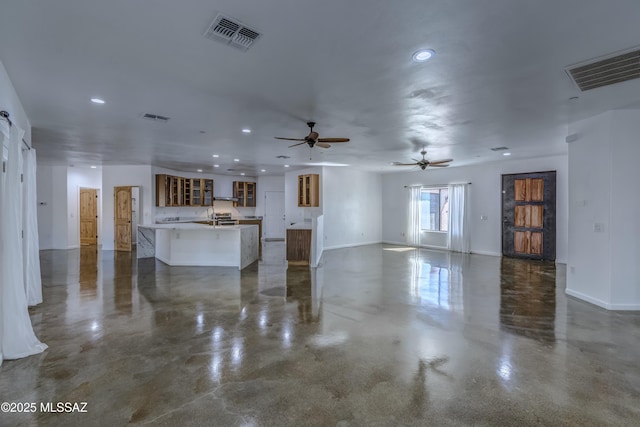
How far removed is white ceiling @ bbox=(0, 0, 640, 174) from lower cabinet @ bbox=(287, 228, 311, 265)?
2593 mm

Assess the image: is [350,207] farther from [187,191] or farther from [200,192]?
[187,191]

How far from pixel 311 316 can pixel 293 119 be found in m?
2.74

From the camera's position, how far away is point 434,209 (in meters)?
10.7

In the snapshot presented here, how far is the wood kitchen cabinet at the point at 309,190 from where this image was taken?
986cm

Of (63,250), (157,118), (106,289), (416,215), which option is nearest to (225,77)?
(157,118)

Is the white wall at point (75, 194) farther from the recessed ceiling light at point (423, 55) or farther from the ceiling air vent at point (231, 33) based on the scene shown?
the recessed ceiling light at point (423, 55)

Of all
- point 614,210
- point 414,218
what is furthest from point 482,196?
point 614,210

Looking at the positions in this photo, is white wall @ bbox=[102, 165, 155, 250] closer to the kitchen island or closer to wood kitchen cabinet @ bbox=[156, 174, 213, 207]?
wood kitchen cabinet @ bbox=[156, 174, 213, 207]

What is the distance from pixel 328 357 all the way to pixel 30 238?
429 centimetres

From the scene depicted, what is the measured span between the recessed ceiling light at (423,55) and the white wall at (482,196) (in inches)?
278

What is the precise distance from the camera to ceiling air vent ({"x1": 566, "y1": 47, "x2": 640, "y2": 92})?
2.74 m

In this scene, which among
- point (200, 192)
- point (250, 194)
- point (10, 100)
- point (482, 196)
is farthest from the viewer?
point (250, 194)

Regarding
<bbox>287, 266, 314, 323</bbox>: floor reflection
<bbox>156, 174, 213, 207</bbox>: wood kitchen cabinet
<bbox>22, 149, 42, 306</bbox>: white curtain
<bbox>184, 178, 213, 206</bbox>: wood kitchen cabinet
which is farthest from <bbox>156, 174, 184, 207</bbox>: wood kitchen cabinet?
<bbox>22, 149, 42, 306</bbox>: white curtain

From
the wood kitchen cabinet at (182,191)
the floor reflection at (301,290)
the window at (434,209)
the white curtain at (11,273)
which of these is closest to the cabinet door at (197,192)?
the wood kitchen cabinet at (182,191)
